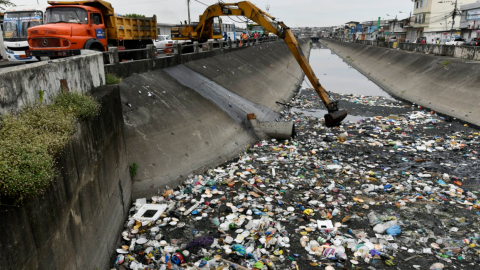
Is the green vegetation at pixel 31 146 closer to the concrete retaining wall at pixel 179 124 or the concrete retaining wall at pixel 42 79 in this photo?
the concrete retaining wall at pixel 42 79

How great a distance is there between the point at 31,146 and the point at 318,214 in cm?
569

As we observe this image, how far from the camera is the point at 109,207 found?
575 cm

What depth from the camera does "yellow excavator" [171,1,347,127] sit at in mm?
12938

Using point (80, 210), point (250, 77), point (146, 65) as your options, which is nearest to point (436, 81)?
point (250, 77)

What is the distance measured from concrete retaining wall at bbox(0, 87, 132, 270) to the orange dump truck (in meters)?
3.95

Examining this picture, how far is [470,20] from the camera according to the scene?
47.7 m

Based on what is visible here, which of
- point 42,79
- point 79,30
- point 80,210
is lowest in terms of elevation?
point 80,210

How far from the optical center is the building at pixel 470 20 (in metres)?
46.0

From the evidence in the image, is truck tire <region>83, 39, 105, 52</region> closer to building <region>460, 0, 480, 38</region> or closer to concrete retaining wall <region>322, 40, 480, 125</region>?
concrete retaining wall <region>322, 40, 480, 125</region>

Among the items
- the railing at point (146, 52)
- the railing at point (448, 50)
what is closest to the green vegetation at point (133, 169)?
the railing at point (146, 52)

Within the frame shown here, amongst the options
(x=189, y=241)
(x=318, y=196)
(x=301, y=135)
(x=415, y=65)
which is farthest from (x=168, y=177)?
(x=415, y=65)

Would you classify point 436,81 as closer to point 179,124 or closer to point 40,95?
point 179,124

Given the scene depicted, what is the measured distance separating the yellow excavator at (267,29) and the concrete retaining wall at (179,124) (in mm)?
3254

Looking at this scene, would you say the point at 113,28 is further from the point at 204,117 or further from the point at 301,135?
the point at 301,135
